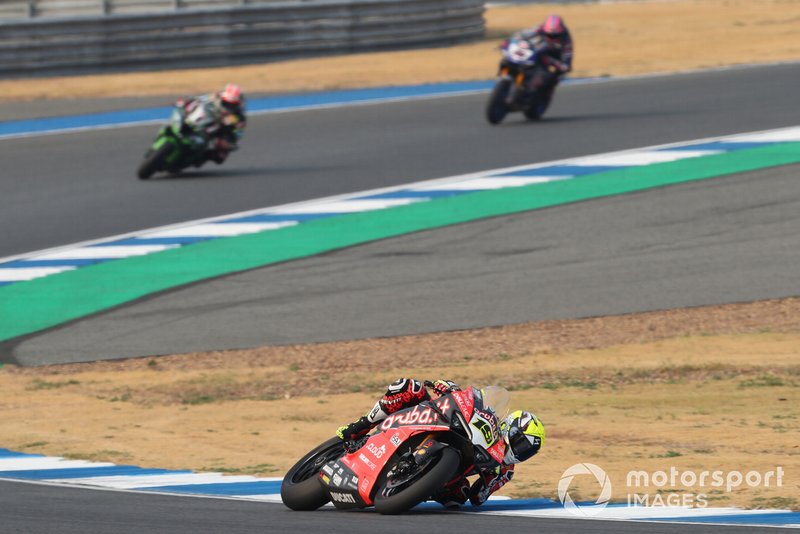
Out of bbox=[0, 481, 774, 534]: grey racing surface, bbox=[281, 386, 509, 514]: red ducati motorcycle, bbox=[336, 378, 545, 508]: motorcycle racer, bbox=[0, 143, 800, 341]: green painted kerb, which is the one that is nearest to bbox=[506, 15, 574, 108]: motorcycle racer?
bbox=[0, 143, 800, 341]: green painted kerb

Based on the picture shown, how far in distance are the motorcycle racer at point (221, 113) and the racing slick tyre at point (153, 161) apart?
0.41 meters

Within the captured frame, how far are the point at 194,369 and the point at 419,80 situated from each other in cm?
1579

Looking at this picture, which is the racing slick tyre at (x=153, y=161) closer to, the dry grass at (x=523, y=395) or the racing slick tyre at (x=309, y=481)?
the dry grass at (x=523, y=395)

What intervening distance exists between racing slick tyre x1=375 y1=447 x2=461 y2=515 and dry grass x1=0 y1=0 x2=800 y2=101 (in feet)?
63.9

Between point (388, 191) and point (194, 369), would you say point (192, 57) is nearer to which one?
point (388, 191)

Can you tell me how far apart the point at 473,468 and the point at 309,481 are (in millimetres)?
862

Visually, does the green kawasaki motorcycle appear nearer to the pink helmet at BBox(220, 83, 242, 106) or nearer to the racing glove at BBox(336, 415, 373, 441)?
the pink helmet at BBox(220, 83, 242, 106)

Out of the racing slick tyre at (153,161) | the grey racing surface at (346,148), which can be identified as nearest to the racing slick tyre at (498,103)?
the grey racing surface at (346,148)

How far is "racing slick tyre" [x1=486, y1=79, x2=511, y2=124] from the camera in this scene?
861 inches

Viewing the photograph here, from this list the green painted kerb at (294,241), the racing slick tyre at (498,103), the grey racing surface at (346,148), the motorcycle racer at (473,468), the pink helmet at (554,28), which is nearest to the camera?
the motorcycle racer at (473,468)

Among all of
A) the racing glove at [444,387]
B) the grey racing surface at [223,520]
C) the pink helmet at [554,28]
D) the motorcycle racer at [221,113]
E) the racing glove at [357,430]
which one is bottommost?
the grey racing surface at [223,520]

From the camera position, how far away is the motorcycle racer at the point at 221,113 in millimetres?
18562

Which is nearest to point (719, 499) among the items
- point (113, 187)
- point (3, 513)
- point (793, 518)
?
point (793, 518)

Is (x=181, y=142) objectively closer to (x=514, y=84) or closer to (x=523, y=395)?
(x=514, y=84)
